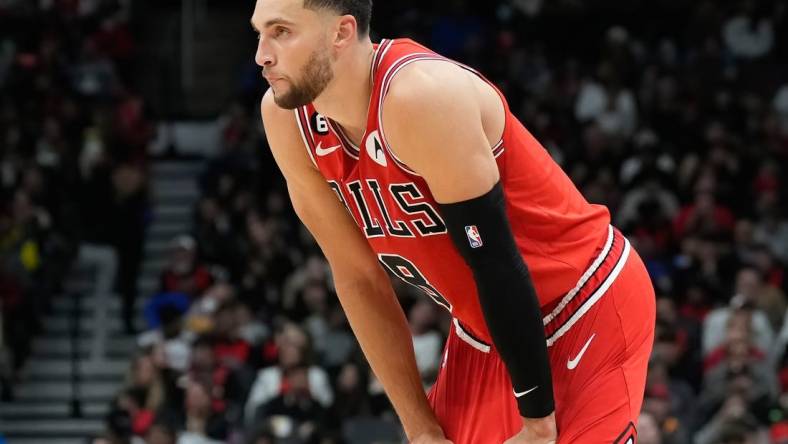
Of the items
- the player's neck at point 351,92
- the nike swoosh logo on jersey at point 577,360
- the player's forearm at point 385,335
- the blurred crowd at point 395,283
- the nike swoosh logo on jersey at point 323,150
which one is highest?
the player's neck at point 351,92

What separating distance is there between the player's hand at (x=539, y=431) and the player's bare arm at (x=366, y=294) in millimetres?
454

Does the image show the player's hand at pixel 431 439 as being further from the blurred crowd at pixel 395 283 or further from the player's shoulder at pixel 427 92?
the blurred crowd at pixel 395 283

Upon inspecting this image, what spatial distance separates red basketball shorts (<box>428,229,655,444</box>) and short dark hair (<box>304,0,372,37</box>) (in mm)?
950

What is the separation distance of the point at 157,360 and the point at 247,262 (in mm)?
2267

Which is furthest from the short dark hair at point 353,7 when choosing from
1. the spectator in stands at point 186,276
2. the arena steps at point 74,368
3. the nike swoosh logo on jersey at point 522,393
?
the spectator in stands at point 186,276

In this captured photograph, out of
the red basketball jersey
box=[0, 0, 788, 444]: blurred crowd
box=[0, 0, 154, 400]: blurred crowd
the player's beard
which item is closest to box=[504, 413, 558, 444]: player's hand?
the red basketball jersey

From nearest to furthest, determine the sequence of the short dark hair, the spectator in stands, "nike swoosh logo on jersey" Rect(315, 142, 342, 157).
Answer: the short dark hair < "nike swoosh logo on jersey" Rect(315, 142, 342, 157) < the spectator in stands

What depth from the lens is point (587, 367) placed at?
368 cm

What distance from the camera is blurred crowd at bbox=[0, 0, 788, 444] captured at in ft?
33.3

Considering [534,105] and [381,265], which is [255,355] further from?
[381,265]

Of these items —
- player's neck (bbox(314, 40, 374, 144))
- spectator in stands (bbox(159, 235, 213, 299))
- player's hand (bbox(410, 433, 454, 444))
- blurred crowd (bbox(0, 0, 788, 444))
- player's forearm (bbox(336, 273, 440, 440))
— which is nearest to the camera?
player's neck (bbox(314, 40, 374, 144))

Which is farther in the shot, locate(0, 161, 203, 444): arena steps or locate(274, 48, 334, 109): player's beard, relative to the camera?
locate(0, 161, 203, 444): arena steps

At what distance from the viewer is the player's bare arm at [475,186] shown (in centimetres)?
329

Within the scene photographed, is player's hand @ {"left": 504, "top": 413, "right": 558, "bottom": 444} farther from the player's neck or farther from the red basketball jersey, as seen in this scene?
the player's neck
